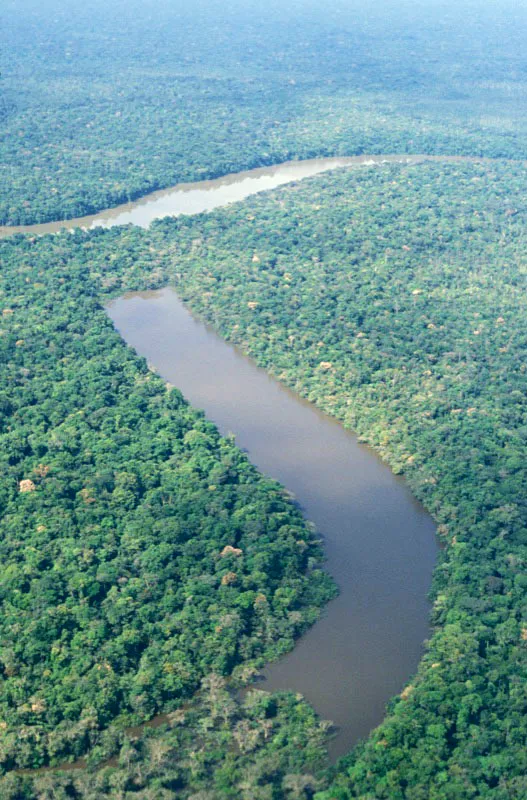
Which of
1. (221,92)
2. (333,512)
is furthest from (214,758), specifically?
(221,92)

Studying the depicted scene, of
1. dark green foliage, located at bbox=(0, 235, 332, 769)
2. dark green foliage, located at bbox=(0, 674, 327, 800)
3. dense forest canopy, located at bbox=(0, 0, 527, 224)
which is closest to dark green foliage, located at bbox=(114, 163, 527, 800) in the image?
dark green foliage, located at bbox=(0, 674, 327, 800)

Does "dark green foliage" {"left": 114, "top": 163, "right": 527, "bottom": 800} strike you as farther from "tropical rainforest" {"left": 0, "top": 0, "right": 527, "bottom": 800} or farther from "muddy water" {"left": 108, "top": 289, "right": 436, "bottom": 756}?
"muddy water" {"left": 108, "top": 289, "right": 436, "bottom": 756}

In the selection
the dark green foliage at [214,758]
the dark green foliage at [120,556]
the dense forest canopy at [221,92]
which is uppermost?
the dense forest canopy at [221,92]

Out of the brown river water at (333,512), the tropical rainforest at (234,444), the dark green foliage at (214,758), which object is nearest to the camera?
the dark green foliage at (214,758)

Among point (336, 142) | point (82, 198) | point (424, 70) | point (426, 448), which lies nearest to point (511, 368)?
point (426, 448)

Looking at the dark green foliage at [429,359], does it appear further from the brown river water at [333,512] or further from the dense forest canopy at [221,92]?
the dense forest canopy at [221,92]

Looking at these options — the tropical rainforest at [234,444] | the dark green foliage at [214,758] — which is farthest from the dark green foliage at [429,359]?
the dark green foliage at [214,758]
